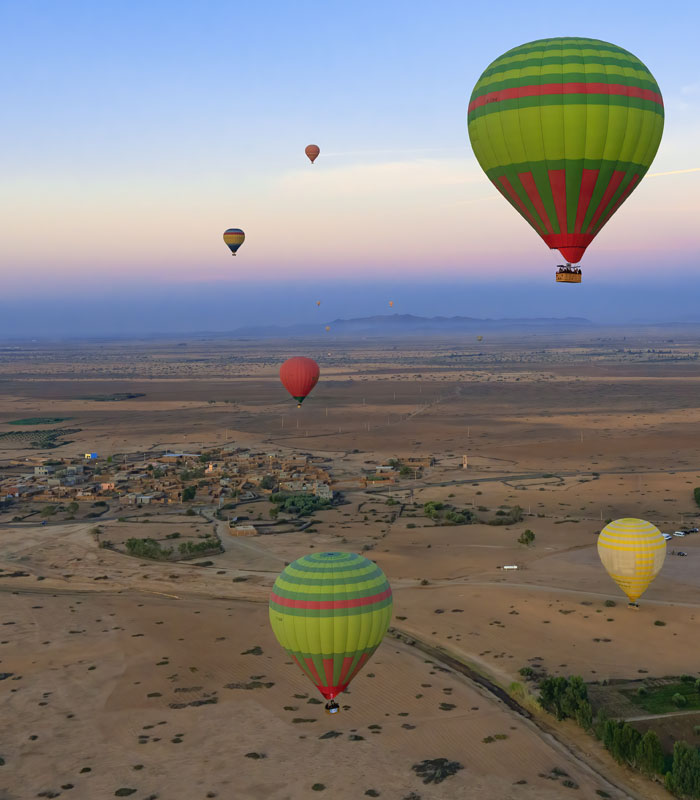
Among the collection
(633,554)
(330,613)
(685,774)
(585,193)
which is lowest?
(685,774)

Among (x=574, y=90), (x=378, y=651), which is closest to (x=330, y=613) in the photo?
(x=378, y=651)

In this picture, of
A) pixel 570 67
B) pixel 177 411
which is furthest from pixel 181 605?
pixel 177 411

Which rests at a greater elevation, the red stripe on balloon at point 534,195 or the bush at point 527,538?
the red stripe on balloon at point 534,195

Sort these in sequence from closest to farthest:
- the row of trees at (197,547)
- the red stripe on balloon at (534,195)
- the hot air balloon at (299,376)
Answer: the red stripe on balloon at (534,195) < the row of trees at (197,547) < the hot air balloon at (299,376)

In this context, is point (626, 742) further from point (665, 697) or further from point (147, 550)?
point (147, 550)

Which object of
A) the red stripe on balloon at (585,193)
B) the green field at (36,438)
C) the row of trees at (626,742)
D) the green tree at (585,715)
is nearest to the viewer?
the row of trees at (626,742)

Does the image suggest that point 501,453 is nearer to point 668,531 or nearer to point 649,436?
point 649,436

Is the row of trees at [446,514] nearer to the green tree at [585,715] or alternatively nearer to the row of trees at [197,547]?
the row of trees at [197,547]

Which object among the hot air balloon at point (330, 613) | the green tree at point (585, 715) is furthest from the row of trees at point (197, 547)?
the green tree at point (585, 715)
